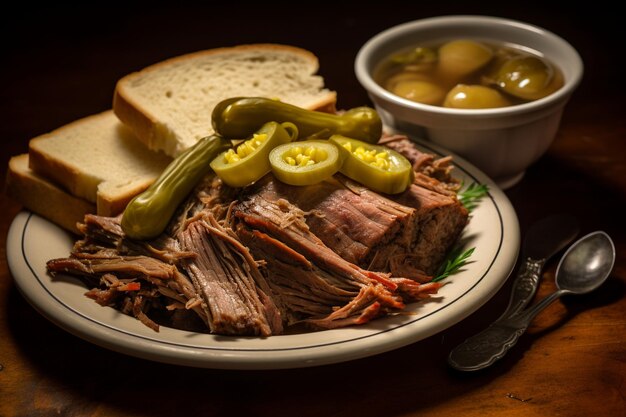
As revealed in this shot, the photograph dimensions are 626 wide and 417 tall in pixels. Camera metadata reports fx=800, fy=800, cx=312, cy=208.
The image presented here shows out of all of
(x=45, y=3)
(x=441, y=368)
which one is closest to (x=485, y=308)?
(x=441, y=368)

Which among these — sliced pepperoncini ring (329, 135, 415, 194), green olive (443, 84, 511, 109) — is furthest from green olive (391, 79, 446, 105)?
sliced pepperoncini ring (329, 135, 415, 194)

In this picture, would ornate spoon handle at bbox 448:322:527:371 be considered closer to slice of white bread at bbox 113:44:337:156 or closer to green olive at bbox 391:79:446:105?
green olive at bbox 391:79:446:105

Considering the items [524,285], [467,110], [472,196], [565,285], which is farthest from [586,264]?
[467,110]

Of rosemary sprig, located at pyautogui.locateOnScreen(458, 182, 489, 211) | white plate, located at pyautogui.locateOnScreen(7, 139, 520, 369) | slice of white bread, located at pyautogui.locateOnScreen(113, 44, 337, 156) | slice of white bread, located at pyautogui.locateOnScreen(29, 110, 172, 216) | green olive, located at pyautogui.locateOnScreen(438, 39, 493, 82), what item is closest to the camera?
white plate, located at pyautogui.locateOnScreen(7, 139, 520, 369)

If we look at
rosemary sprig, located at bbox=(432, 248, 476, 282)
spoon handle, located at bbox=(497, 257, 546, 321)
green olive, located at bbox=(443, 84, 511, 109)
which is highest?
green olive, located at bbox=(443, 84, 511, 109)

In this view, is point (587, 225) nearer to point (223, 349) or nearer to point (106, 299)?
point (223, 349)

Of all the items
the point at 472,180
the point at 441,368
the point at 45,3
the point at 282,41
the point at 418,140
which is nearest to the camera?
the point at 441,368
